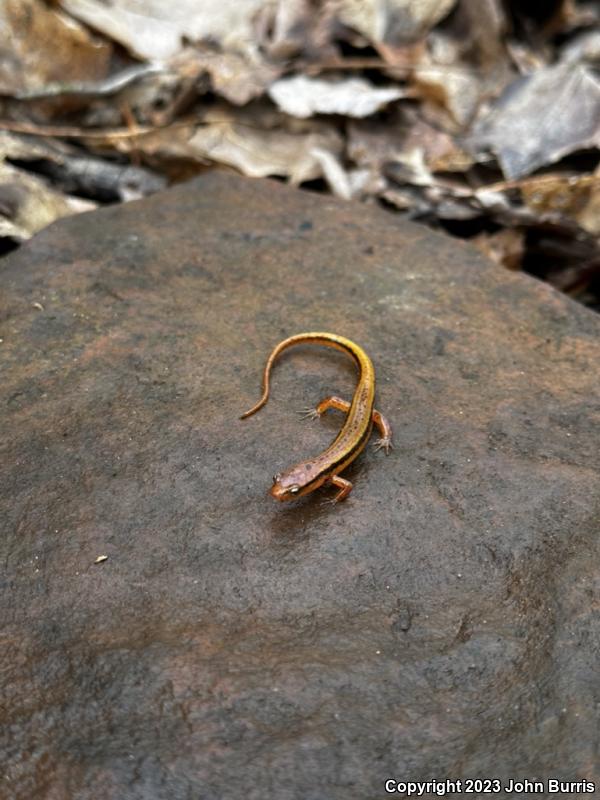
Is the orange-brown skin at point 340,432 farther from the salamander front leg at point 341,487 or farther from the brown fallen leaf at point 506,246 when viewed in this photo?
the brown fallen leaf at point 506,246

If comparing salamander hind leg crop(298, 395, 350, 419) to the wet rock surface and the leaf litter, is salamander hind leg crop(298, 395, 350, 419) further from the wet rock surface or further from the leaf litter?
the leaf litter

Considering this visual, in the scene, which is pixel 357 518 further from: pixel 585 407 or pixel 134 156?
pixel 134 156

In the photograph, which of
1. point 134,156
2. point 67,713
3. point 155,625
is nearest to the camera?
point 67,713

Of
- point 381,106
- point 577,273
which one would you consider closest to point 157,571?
point 577,273

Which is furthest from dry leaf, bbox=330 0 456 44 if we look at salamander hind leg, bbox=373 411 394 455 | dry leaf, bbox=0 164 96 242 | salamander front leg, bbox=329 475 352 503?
salamander front leg, bbox=329 475 352 503

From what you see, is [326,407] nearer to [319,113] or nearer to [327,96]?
[319,113]

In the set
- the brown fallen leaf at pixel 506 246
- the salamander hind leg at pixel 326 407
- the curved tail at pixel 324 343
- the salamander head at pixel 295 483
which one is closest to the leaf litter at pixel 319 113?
the brown fallen leaf at pixel 506 246
